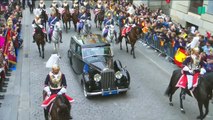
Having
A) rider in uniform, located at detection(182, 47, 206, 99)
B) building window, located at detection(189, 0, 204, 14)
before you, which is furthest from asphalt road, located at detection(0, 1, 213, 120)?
building window, located at detection(189, 0, 204, 14)

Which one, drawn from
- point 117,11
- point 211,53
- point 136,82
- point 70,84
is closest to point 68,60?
point 70,84

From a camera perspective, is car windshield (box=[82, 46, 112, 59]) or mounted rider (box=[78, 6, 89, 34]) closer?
car windshield (box=[82, 46, 112, 59])

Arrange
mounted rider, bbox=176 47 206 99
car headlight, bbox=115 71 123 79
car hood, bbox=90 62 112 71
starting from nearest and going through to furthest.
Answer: mounted rider, bbox=176 47 206 99 < car headlight, bbox=115 71 123 79 < car hood, bbox=90 62 112 71

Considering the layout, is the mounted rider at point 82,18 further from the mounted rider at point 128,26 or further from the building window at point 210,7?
the building window at point 210,7

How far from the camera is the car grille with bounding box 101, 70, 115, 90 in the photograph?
39.4ft

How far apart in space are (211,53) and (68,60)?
753 centimetres

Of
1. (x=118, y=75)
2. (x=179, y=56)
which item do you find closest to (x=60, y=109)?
(x=118, y=75)

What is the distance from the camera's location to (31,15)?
29219mm

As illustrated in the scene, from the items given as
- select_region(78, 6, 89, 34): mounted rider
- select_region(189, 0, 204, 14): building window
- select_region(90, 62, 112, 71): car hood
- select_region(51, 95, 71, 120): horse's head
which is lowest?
select_region(90, 62, 112, 71): car hood

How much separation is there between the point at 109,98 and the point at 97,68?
130 cm

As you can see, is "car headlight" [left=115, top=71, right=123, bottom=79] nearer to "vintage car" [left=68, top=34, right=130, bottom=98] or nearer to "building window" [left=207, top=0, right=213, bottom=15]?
"vintage car" [left=68, top=34, right=130, bottom=98]

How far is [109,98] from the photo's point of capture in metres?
12.4

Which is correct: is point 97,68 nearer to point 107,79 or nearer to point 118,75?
point 107,79

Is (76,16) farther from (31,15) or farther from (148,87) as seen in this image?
(148,87)
